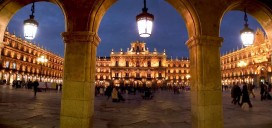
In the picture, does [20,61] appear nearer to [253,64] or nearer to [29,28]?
[29,28]

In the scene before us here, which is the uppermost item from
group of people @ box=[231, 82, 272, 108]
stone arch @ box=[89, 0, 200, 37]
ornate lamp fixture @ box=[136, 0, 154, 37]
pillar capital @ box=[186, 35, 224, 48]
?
stone arch @ box=[89, 0, 200, 37]

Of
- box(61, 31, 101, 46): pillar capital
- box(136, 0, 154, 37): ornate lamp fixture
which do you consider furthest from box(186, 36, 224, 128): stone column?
box(61, 31, 101, 46): pillar capital

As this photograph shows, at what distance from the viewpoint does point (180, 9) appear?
18.6 ft

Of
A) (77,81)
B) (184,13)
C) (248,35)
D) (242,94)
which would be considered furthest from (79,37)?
(242,94)

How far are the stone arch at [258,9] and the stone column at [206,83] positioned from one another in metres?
1.08

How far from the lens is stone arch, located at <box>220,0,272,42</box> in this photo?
551cm

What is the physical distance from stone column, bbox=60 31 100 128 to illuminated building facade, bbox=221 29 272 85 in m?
47.1

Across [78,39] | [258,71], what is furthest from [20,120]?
[258,71]

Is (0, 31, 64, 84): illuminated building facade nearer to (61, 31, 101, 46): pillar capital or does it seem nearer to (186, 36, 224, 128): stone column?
(61, 31, 101, 46): pillar capital

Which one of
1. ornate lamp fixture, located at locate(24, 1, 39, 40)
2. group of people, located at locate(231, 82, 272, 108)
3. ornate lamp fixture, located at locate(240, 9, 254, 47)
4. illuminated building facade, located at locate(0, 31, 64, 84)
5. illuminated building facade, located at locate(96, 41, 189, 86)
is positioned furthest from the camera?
illuminated building facade, located at locate(96, 41, 189, 86)

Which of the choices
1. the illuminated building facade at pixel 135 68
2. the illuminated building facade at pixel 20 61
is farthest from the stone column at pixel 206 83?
the illuminated building facade at pixel 135 68

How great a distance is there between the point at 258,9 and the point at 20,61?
61.2 metres

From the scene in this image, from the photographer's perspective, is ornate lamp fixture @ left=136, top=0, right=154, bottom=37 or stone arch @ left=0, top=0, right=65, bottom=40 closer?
ornate lamp fixture @ left=136, top=0, right=154, bottom=37

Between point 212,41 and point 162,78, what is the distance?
84533 mm
